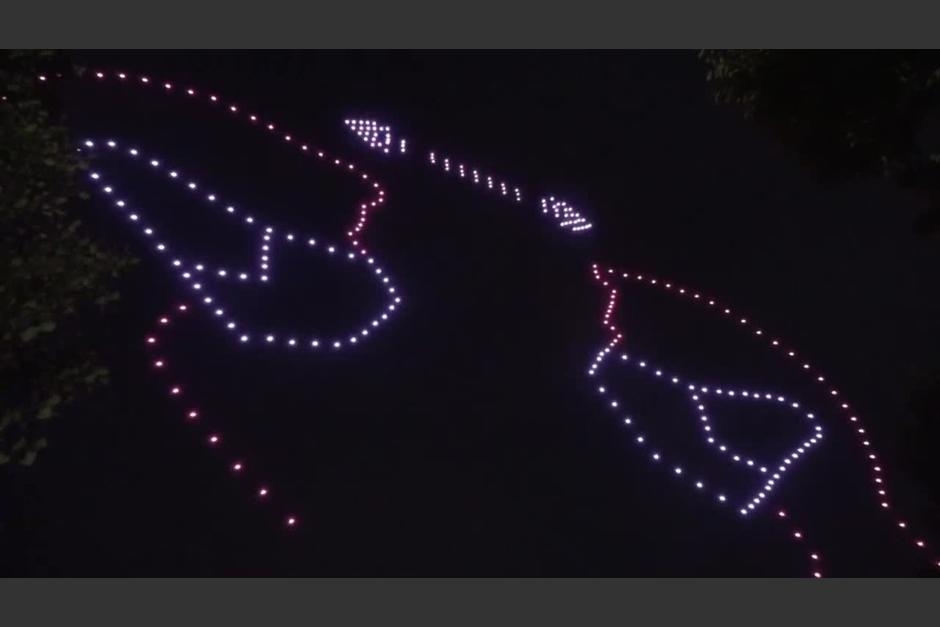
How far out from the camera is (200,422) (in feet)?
13.1

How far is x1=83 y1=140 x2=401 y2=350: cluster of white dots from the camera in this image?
13.4 feet

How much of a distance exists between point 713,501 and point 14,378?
3632mm

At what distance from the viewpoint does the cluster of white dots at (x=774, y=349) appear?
484 cm

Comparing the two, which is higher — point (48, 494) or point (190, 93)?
point (190, 93)

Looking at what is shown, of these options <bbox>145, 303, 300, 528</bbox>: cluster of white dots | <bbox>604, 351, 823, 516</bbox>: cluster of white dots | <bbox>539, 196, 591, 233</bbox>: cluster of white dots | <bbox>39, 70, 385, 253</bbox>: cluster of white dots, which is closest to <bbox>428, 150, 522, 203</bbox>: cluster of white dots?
<bbox>539, 196, 591, 233</bbox>: cluster of white dots

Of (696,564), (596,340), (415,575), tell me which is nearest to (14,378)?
(415,575)

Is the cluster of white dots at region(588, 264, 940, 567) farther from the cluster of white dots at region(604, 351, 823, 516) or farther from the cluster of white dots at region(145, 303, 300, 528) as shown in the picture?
the cluster of white dots at region(145, 303, 300, 528)

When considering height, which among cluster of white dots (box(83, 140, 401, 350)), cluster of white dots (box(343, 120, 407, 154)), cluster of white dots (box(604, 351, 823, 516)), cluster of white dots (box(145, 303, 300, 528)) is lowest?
cluster of white dots (box(604, 351, 823, 516))

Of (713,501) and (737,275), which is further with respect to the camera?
(737,275)

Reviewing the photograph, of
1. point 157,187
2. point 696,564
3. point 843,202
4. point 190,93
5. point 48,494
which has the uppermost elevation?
point 190,93

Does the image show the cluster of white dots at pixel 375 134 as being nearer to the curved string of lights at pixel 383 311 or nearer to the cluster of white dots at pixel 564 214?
the curved string of lights at pixel 383 311

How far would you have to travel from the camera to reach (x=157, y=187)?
13.7 feet

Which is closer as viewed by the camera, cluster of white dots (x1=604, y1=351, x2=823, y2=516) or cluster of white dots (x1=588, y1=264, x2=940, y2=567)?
cluster of white dots (x1=604, y1=351, x2=823, y2=516)

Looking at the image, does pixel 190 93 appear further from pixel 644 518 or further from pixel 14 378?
pixel 644 518
